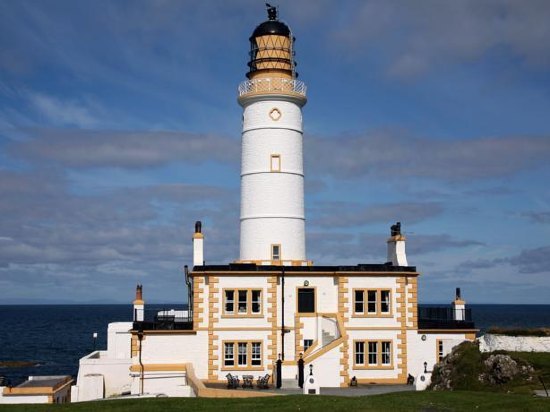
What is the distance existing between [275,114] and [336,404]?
19967 mm

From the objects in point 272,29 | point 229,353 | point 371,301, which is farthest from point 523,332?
point 272,29

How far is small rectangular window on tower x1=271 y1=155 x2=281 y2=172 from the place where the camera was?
38000mm

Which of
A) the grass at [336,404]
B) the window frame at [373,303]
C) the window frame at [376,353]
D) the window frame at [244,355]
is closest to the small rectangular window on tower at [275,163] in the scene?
the window frame at [373,303]

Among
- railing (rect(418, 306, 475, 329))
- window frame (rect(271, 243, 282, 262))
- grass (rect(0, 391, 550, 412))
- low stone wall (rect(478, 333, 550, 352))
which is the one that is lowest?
grass (rect(0, 391, 550, 412))

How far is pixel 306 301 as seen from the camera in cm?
3497

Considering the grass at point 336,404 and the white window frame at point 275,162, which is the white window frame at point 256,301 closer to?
the white window frame at point 275,162

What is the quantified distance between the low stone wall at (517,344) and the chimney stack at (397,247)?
7.26 m

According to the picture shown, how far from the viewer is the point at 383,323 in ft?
115

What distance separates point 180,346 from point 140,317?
4558 mm

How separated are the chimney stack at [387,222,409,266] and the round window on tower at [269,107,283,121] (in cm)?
858

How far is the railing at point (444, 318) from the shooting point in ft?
117

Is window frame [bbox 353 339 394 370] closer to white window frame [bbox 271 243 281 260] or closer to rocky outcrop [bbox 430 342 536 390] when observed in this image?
rocky outcrop [bbox 430 342 536 390]

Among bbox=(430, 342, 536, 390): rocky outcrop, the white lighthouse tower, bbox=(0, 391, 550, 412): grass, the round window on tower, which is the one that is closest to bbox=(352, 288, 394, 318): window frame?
the white lighthouse tower

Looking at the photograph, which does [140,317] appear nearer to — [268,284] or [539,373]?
[268,284]
